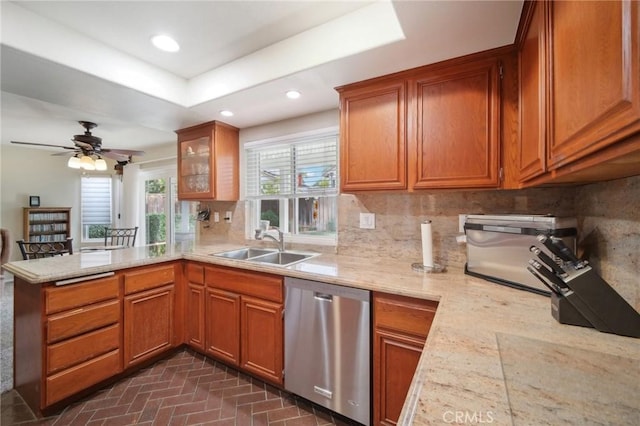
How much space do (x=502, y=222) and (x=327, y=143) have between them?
1.56m

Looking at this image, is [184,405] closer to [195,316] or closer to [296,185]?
[195,316]

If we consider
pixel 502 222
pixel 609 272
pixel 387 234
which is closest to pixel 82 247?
pixel 387 234

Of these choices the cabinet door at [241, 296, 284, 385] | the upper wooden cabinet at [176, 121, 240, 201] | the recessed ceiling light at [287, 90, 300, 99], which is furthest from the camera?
the upper wooden cabinet at [176, 121, 240, 201]

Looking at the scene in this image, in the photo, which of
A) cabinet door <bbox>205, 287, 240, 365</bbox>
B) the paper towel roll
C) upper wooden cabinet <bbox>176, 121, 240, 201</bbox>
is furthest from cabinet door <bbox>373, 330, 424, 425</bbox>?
upper wooden cabinet <bbox>176, 121, 240, 201</bbox>

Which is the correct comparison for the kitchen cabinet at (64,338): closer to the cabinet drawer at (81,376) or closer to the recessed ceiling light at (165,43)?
the cabinet drawer at (81,376)

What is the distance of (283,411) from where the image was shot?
176 centimetres

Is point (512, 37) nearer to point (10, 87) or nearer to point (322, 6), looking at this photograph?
point (322, 6)

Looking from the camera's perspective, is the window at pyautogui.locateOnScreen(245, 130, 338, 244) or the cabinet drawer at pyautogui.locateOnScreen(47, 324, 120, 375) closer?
the cabinet drawer at pyautogui.locateOnScreen(47, 324, 120, 375)

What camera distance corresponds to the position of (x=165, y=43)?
5.93 ft

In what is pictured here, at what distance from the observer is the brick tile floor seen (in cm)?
167

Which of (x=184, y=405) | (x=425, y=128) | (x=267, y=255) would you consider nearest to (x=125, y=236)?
(x=267, y=255)

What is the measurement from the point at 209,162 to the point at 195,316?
1.52m

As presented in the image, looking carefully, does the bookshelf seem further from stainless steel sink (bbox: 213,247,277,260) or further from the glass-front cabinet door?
stainless steel sink (bbox: 213,247,277,260)

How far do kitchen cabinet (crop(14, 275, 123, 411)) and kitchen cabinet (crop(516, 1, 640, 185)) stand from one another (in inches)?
103
